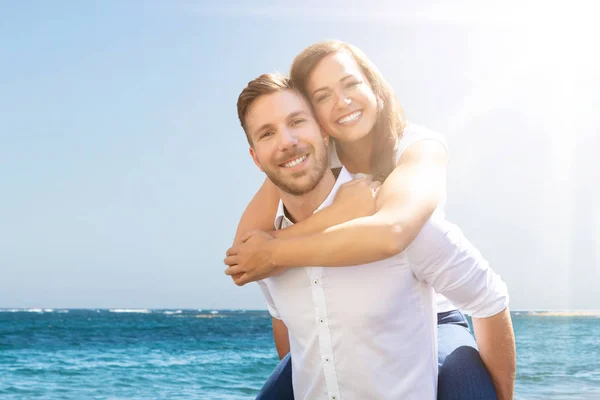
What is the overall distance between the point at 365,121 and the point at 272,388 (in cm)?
109

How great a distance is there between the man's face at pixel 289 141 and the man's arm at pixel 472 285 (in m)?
0.46

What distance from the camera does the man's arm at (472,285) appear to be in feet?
6.50

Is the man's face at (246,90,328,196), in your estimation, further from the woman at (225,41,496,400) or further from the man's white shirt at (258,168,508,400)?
the man's white shirt at (258,168,508,400)

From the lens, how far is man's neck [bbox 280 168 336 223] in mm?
2338

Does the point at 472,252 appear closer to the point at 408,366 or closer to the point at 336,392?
the point at 408,366

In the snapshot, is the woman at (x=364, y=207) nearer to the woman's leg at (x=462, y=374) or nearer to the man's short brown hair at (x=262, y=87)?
the woman's leg at (x=462, y=374)

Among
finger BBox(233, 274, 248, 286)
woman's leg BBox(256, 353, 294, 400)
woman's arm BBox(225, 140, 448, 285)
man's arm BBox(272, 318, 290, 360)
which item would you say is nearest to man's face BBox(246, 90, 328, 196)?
woman's arm BBox(225, 140, 448, 285)

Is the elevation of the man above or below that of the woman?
below

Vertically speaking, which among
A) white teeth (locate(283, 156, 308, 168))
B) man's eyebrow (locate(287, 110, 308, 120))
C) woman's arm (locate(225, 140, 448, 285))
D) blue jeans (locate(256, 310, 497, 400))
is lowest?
blue jeans (locate(256, 310, 497, 400))

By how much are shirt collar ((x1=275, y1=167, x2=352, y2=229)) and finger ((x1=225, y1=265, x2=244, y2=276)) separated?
27 centimetres

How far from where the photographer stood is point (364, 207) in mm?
2143

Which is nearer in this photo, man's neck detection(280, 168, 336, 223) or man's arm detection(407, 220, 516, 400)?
man's arm detection(407, 220, 516, 400)

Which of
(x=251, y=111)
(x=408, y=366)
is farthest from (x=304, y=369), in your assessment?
(x=251, y=111)

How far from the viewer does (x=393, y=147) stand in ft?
8.79
